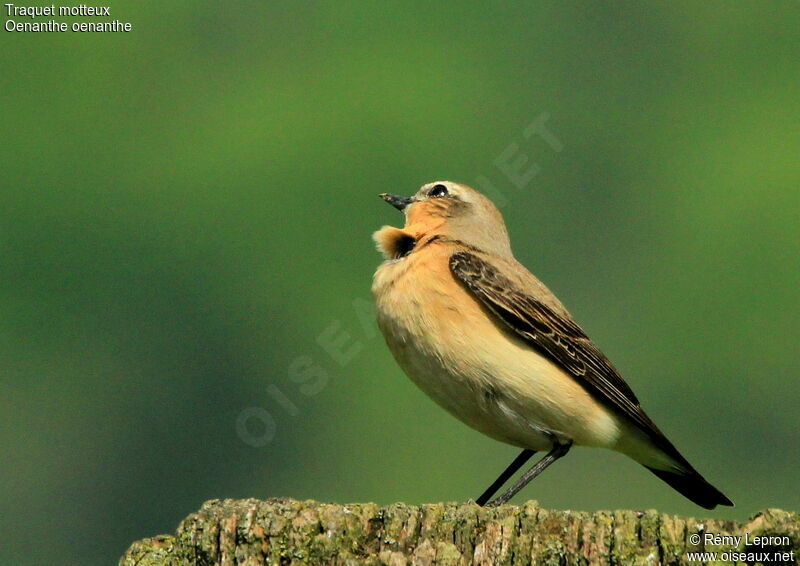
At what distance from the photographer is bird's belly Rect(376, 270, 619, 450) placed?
1182 centimetres

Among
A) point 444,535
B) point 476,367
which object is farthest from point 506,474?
point 444,535

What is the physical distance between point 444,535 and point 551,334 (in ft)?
13.8

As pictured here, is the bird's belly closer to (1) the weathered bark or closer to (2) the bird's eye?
(2) the bird's eye

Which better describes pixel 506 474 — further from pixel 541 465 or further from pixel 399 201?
pixel 399 201

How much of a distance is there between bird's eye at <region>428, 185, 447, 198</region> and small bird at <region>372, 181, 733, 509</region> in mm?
1111

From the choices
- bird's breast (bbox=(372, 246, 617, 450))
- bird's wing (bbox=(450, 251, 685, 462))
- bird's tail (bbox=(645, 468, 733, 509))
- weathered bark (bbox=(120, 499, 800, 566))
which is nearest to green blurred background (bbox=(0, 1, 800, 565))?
bird's tail (bbox=(645, 468, 733, 509))

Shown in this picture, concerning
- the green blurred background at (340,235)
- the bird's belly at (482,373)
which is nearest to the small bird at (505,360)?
the bird's belly at (482,373)

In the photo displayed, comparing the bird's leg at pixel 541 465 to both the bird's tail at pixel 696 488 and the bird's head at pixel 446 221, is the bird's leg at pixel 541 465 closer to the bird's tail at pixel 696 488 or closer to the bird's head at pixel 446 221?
the bird's tail at pixel 696 488

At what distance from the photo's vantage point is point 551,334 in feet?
40.8

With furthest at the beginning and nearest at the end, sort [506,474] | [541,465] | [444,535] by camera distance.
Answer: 1. [506,474]
2. [541,465]
3. [444,535]

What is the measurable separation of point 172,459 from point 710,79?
51.1m

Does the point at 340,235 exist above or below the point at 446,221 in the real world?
above

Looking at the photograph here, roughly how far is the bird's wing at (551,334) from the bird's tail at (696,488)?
14.5 inches

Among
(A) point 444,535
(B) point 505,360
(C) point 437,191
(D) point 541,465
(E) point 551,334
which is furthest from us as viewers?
(C) point 437,191
